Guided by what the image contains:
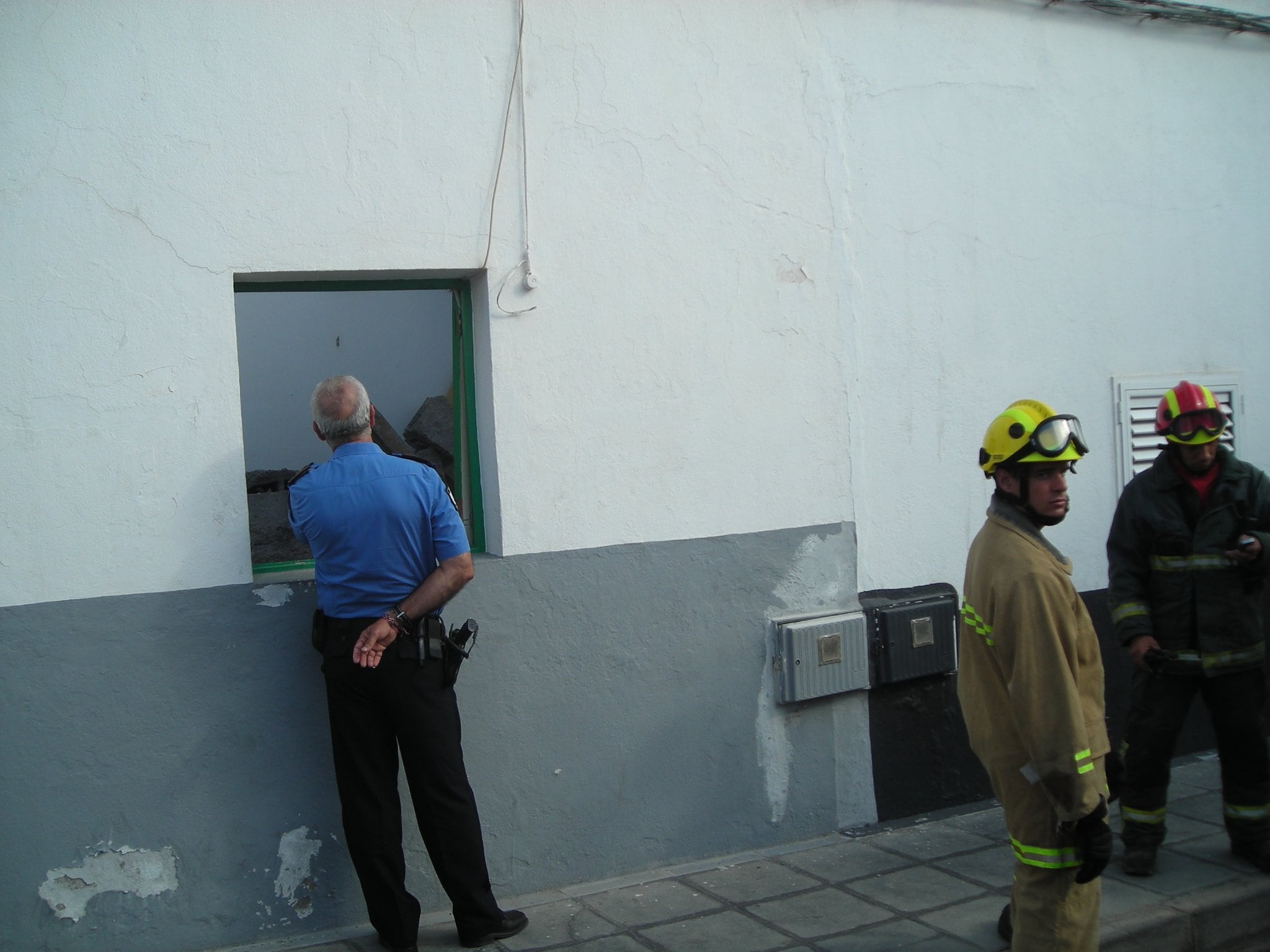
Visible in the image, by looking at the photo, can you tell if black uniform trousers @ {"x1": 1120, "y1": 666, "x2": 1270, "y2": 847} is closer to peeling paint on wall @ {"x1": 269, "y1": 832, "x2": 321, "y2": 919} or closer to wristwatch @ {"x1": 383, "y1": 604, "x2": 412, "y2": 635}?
wristwatch @ {"x1": 383, "y1": 604, "x2": 412, "y2": 635}

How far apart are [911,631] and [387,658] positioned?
102 inches

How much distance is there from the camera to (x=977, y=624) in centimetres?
333

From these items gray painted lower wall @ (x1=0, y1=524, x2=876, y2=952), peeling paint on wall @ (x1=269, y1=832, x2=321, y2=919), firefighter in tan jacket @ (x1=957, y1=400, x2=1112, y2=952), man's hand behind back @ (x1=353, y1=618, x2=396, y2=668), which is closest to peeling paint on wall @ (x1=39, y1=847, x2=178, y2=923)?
gray painted lower wall @ (x1=0, y1=524, x2=876, y2=952)

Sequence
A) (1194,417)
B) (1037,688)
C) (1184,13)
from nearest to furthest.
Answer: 1. (1037,688)
2. (1194,417)
3. (1184,13)

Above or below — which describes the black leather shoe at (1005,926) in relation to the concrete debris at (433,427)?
below

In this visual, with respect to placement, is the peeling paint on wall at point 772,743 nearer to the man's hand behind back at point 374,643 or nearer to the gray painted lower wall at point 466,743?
the gray painted lower wall at point 466,743

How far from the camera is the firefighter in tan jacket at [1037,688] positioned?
3086 mm

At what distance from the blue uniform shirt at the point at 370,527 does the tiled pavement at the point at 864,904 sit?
51.4 inches

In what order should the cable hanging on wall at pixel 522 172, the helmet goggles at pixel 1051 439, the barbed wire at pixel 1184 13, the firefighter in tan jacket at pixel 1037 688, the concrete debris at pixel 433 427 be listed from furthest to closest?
the barbed wire at pixel 1184 13 < the concrete debris at pixel 433 427 < the cable hanging on wall at pixel 522 172 < the helmet goggles at pixel 1051 439 < the firefighter in tan jacket at pixel 1037 688

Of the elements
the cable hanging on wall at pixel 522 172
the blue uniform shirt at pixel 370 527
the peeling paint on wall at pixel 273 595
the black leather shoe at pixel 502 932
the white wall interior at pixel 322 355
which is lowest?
the black leather shoe at pixel 502 932

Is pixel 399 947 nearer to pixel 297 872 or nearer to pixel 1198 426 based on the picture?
pixel 297 872

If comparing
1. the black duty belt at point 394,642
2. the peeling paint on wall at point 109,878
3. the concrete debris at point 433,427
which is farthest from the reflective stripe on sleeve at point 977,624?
the peeling paint on wall at point 109,878

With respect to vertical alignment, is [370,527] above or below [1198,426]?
below

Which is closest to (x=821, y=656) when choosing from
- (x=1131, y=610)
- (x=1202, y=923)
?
(x=1131, y=610)
